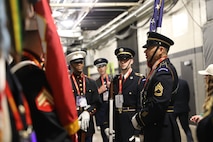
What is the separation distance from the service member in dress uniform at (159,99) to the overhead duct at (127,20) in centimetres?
287

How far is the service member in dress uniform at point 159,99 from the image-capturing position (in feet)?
9.01

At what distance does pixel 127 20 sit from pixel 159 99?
16.8ft

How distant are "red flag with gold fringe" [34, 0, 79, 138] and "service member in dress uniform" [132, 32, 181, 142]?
159 cm

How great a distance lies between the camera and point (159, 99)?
2729 mm

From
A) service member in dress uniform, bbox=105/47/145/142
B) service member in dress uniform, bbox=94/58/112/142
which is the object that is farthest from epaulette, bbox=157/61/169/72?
service member in dress uniform, bbox=94/58/112/142

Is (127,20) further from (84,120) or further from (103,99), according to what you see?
(84,120)

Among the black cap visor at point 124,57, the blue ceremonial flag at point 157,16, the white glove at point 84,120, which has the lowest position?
the white glove at point 84,120

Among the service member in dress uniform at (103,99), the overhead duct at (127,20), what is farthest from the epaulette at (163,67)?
the overhead duct at (127,20)

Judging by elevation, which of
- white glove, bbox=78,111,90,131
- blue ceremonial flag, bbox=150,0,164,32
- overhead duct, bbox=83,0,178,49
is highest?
overhead duct, bbox=83,0,178,49

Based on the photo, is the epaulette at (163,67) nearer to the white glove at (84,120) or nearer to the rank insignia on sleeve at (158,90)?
the rank insignia on sleeve at (158,90)

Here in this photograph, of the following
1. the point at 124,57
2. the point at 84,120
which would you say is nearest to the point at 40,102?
the point at 84,120

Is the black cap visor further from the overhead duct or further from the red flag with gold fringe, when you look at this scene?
the red flag with gold fringe

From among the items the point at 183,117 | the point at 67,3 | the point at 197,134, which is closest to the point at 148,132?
the point at 197,134

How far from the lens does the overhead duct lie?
19.9ft
